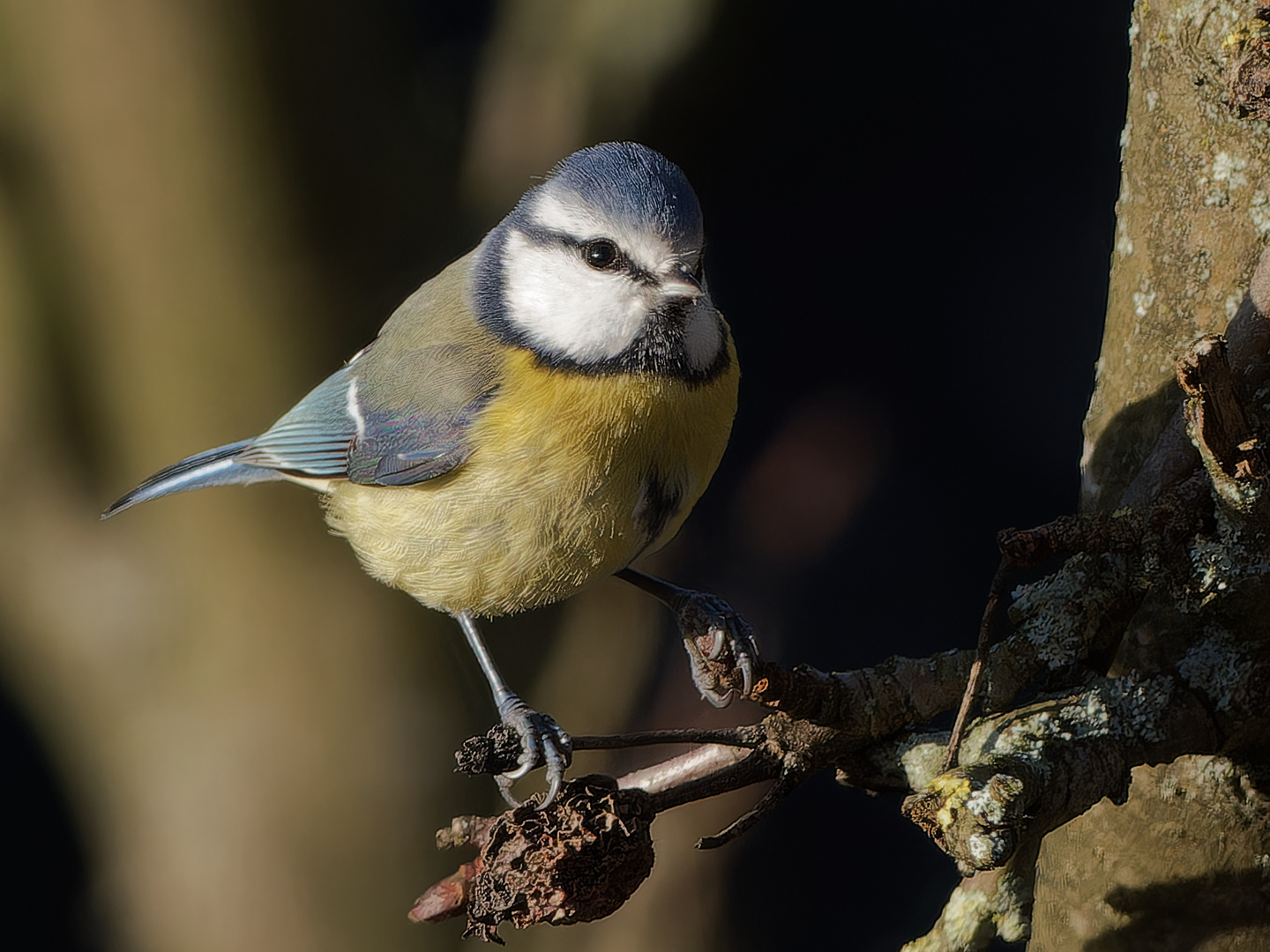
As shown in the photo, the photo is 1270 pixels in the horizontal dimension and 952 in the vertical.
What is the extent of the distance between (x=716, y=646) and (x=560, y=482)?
0.16m

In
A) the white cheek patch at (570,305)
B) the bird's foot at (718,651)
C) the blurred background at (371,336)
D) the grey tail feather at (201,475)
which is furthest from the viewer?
the blurred background at (371,336)

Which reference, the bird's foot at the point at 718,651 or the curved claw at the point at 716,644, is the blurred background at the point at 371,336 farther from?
the curved claw at the point at 716,644

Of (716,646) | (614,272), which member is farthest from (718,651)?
(614,272)

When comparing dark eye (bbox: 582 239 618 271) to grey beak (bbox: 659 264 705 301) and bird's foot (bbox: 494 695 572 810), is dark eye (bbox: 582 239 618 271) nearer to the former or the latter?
grey beak (bbox: 659 264 705 301)

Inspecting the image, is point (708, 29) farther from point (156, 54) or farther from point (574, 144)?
point (156, 54)

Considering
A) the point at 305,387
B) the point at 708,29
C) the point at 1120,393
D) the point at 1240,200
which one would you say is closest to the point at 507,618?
the point at 305,387

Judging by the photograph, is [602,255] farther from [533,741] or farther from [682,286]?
[533,741]

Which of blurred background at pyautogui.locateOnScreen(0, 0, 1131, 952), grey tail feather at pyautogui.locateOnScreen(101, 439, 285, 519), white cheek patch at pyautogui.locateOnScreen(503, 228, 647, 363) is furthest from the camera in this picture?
blurred background at pyautogui.locateOnScreen(0, 0, 1131, 952)

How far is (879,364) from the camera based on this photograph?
5.29 feet

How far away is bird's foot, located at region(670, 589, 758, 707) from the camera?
622 millimetres

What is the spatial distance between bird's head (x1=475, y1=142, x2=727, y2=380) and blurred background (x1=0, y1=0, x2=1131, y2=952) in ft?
1.82

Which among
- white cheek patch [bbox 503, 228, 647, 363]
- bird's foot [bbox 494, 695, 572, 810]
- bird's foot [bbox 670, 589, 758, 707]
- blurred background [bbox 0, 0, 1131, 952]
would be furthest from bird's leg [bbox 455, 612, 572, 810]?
blurred background [bbox 0, 0, 1131, 952]

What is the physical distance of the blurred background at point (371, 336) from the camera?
1.23 m

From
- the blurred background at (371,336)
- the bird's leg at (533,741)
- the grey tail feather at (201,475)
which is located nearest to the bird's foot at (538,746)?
the bird's leg at (533,741)
